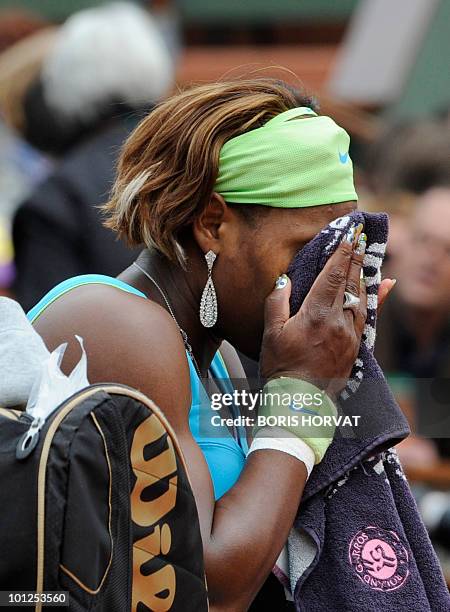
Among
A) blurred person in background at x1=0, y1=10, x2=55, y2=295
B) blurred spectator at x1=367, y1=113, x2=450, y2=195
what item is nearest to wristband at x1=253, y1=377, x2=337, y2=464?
blurred person in background at x1=0, y1=10, x2=55, y2=295

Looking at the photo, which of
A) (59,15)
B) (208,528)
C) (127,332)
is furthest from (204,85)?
(59,15)

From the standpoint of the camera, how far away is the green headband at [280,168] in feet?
6.93

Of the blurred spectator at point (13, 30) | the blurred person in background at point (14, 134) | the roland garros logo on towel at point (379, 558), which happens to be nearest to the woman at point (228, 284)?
the roland garros logo on towel at point (379, 558)

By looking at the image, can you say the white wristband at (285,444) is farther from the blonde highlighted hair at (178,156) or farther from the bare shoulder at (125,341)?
the blonde highlighted hair at (178,156)

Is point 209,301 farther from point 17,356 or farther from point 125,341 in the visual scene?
point 17,356

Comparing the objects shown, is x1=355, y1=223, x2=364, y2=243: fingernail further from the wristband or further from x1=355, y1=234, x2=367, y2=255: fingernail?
the wristband

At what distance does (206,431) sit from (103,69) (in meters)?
2.22

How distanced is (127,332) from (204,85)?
0.58 metres

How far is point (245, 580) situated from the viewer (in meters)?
1.82

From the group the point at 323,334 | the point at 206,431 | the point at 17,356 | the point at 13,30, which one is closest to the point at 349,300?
the point at 323,334

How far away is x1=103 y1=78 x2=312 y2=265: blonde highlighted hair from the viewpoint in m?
2.11

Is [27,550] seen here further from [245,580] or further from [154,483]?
[245,580]

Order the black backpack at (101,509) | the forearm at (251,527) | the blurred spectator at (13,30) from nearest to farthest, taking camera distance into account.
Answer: the black backpack at (101,509)
the forearm at (251,527)
the blurred spectator at (13,30)

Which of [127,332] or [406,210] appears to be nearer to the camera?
[127,332]
